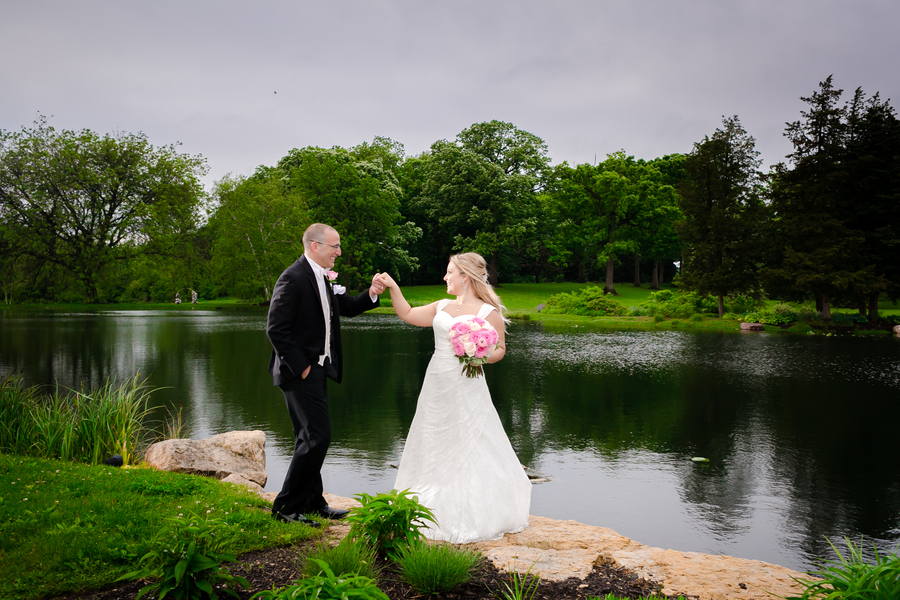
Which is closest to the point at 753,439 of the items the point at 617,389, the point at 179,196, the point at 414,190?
the point at 617,389

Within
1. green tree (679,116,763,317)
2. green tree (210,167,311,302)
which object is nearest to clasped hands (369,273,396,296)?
green tree (679,116,763,317)

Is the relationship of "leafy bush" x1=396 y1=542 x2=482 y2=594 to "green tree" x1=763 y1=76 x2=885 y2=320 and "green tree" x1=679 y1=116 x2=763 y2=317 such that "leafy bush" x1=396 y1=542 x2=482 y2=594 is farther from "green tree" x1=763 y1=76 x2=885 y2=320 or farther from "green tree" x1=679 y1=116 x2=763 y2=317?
"green tree" x1=679 y1=116 x2=763 y2=317

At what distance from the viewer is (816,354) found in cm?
1886

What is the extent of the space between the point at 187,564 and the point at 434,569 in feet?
4.16

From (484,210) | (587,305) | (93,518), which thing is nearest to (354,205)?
(484,210)

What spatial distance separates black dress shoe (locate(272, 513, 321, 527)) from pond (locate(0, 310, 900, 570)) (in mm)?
2101

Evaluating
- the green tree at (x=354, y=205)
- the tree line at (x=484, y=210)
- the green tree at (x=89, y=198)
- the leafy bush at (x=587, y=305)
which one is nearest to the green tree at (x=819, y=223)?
the tree line at (x=484, y=210)

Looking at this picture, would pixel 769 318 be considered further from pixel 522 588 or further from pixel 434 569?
pixel 434 569

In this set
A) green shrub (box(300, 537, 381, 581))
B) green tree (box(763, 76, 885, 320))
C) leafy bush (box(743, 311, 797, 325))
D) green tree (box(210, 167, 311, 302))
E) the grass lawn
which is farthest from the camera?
green tree (box(210, 167, 311, 302))

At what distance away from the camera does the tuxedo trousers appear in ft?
14.9

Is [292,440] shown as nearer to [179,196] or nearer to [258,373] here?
[258,373]

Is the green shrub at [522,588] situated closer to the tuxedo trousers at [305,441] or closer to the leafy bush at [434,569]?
the leafy bush at [434,569]

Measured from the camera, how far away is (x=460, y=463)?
471 centimetres

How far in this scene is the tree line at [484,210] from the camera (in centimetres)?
2895
